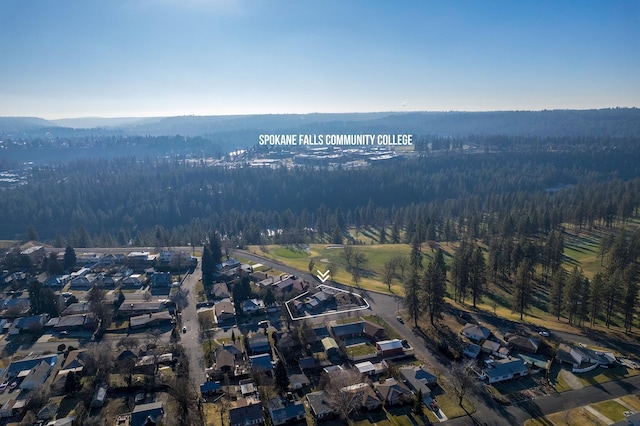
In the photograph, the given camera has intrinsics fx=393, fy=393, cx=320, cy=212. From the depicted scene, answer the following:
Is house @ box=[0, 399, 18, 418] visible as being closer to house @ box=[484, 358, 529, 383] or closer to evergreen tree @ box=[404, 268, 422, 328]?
evergreen tree @ box=[404, 268, 422, 328]

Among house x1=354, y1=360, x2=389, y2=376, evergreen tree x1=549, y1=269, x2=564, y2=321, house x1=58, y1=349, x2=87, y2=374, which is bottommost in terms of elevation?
house x1=58, y1=349, x2=87, y2=374

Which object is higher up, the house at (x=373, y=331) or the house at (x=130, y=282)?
the house at (x=373, y=331)

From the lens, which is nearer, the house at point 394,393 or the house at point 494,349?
the house at point 394,393

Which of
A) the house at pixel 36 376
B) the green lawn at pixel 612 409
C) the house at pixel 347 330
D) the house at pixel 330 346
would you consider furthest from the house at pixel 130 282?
the green lawn at pixel 612 409

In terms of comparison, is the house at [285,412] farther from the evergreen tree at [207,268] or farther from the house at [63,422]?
the evergreen tree at [207,268]

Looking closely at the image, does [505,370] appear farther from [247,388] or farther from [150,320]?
[150,320]

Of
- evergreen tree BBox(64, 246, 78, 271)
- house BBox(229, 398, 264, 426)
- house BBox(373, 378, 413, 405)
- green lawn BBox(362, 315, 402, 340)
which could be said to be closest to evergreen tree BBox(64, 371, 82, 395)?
house BBox(229, 398, 264, 426)
